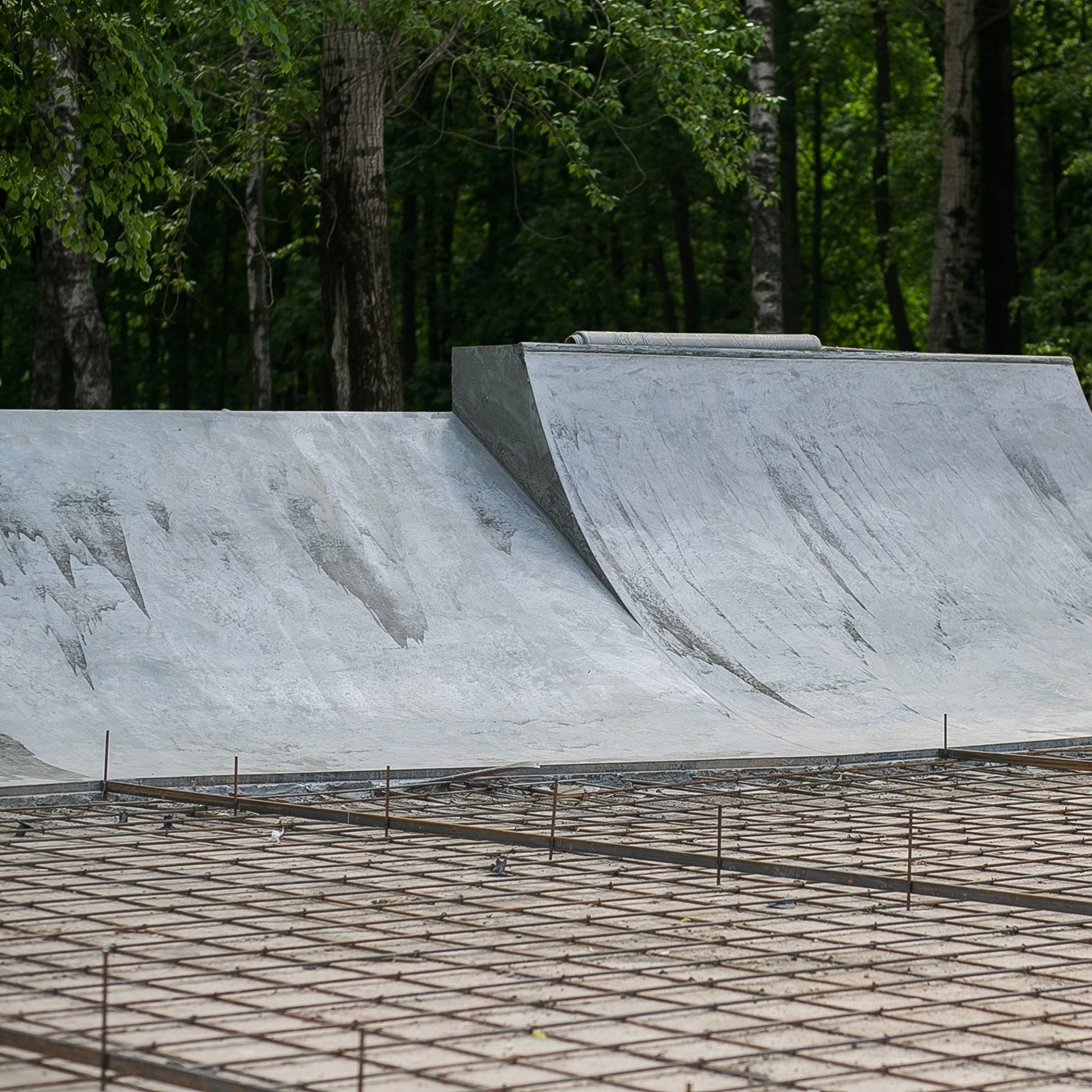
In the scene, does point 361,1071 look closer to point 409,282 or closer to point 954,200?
point 954,200

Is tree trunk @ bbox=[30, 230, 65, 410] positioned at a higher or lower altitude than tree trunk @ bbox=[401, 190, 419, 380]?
lower

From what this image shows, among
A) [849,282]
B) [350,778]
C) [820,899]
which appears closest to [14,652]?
[350,778]

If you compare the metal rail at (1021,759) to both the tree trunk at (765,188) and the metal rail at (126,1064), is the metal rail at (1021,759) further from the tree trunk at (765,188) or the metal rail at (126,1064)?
the tree trunk at (765,188)

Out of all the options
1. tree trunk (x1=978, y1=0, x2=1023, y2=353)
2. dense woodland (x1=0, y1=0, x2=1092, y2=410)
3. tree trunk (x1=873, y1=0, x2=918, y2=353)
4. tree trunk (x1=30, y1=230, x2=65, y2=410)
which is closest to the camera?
dense woodland (x1=0, y1=0, x2=1092, y2=410)

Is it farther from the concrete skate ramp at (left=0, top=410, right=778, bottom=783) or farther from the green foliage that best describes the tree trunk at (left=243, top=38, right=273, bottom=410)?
the concrete skate ramp at (left=0, top=410, right=778, bottom=783)

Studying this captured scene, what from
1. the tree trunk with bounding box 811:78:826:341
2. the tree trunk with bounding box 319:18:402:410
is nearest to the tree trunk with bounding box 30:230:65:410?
the tree trunk with bounding box 319:18:402:410

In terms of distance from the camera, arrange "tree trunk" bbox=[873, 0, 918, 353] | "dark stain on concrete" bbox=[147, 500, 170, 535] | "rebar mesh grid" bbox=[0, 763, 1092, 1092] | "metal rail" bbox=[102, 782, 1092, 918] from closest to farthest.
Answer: "rebar mesh grid" bbox=[0, 763, 1092, 1092], "metal rail" bbox=[102, 782, 1092, 918], "dark stain on concrete" bbox=[147, 500, 170, 535], "tree trunk" bbox=[873, 0, 918, 353]

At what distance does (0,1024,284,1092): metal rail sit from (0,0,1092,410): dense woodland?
596 cm

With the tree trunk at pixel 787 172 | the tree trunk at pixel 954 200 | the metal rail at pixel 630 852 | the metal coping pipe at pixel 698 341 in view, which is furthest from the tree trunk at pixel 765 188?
the metal rail at pixel 630 852

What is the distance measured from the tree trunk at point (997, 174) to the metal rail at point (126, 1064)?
62.8 ft

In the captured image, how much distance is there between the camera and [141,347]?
36.0m

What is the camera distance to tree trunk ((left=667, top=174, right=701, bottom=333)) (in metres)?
26.8

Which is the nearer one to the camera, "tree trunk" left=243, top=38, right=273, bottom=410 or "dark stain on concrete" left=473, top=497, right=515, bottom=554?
"dark stain on concrete" left=473, top=497, right=515, bottom=554

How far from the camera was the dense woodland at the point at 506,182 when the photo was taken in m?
Answer: 10.3
